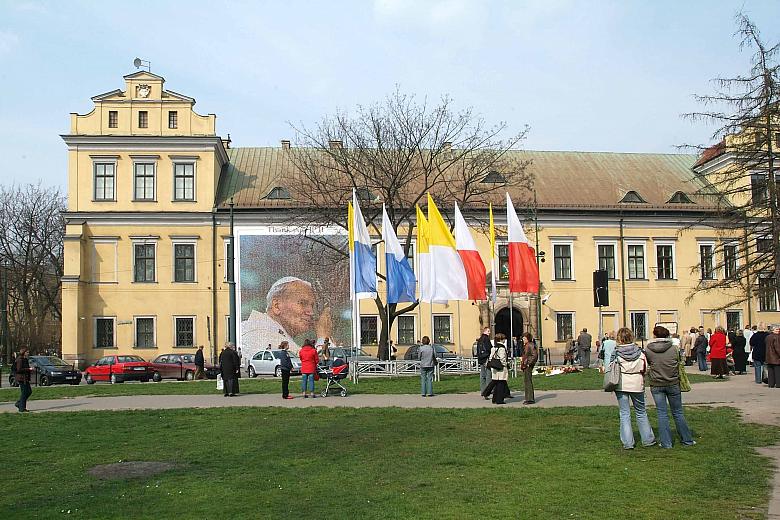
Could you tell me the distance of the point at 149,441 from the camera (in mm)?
15109

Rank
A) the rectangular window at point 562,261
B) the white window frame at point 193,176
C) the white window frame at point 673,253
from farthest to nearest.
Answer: the white window frame at point 673,253, the rectangular window at point 562,261, the white window frame at point 193,176

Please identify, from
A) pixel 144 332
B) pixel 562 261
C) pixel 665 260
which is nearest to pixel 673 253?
pixel 665 260

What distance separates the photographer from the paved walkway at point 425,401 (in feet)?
65.6

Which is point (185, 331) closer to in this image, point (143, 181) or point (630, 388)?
point (143, 181)

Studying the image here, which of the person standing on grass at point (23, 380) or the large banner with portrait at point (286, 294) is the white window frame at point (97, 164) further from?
the person standing on grass at point (23, 380)

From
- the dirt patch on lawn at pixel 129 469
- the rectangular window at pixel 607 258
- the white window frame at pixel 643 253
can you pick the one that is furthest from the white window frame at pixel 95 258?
the dirt patch on lawn at pixel 129 469

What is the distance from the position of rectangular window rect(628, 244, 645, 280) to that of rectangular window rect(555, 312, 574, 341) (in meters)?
5.02

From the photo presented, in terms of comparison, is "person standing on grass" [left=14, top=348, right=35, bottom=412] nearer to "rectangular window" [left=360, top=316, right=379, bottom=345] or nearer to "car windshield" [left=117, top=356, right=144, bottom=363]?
"car windshield" [left=117, top=356, right=144, bottom=363]

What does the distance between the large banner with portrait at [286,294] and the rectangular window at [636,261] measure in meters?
18.4

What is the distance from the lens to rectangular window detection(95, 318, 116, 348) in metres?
50.2

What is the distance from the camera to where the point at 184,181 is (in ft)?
169

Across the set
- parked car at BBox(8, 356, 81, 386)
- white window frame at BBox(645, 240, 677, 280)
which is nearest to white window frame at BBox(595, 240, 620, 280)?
white window frame at BBox(645, 240, 677, 280)

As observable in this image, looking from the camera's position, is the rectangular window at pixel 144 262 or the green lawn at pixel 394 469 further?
the rectangular window at pixel 144 262

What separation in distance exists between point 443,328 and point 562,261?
8.77 metres
